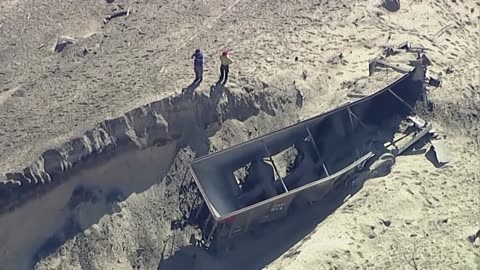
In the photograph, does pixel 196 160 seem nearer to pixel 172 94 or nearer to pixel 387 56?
pixel 172 94

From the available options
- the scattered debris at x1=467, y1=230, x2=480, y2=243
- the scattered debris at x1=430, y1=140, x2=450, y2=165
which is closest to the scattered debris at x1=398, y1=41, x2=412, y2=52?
the scattered debris at x1=430, y1=140, x2=450, y2=165

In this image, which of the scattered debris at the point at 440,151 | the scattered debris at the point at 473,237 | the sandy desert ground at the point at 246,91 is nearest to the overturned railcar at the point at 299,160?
the sandy desert ground at the point at 246,91

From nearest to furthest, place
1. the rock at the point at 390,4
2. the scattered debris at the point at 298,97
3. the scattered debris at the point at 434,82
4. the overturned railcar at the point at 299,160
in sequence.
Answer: the overturned railcar at the point at 299,160 → the scattered debris at the point at 298,97 → the scattered debris at the point at 434,82 → the rock at the point at 390,4

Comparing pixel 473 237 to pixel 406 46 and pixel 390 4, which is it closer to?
pixel 406 46

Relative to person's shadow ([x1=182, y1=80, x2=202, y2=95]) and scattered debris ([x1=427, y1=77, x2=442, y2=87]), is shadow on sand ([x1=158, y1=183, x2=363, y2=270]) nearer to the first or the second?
person's shadow ([x1=182, y1=80, x2=202, y2=95])

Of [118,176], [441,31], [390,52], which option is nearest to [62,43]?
[118,176]

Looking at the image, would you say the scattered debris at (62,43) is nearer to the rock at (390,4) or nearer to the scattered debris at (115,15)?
the scattered debris at (115,15)

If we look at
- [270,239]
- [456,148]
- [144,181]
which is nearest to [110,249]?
[144,181]
